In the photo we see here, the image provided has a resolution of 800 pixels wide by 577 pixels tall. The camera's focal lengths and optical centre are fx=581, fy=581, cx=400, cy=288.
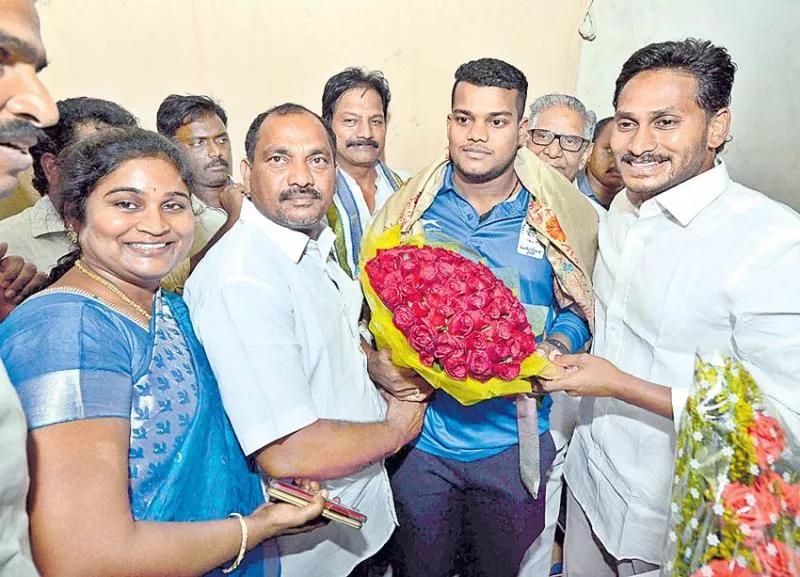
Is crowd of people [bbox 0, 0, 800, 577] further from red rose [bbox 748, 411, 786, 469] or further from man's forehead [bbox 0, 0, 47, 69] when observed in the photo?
red rose [bbox 748, 411, 786, 469]

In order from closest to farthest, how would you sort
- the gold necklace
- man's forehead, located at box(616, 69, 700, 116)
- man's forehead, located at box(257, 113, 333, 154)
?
the gold necklace, man's forehead, located at box(616, 69, 700, 116), man's forehead, located at box(257, 113, 333, 154)

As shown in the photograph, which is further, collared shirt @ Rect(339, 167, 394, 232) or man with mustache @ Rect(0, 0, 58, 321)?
collared shirt @ Rect(339, 167, 394, 232)

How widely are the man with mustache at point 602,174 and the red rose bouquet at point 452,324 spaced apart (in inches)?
88.9

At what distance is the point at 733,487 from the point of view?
1.20 meters

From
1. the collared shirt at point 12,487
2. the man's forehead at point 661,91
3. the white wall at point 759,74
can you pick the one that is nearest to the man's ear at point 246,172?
the collared shirt at point 12,487

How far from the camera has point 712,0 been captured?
13.6 feet

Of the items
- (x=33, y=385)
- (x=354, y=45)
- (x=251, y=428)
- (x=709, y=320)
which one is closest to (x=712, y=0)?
(x=354, y=45)

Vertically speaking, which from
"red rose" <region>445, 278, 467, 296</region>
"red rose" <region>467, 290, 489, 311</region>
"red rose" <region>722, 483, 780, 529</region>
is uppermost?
"red rose" <region>445, 278, 467, 296</region>

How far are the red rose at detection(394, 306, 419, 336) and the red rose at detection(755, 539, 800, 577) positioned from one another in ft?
3.12

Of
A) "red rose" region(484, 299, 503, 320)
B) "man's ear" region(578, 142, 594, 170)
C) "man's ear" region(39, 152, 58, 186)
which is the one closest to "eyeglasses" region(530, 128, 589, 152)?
"man's ear" region(578, 142, 594, 170)

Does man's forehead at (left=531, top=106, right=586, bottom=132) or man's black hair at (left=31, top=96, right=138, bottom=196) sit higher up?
man's forehead at (left=531, top=106, right=586, bottom=132)

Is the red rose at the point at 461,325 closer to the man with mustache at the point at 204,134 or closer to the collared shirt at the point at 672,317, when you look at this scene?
the collared shirt at the point at 672,317

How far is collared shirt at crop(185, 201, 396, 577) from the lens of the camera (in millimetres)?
1593

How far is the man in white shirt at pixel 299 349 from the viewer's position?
160cm
